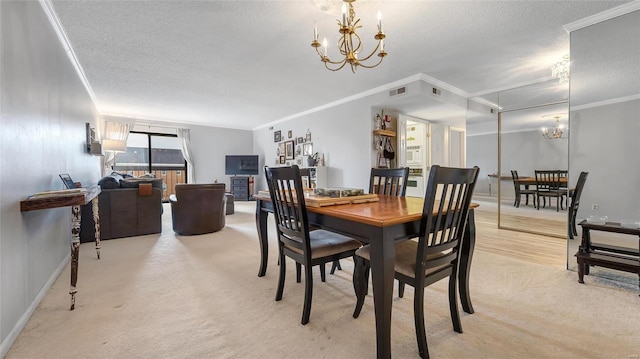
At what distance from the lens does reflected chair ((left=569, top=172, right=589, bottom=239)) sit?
2.46 m

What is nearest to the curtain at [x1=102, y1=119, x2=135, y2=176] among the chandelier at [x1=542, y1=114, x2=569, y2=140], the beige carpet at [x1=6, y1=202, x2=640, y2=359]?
the beige carpet at [x1=6, y1=202, x2=640, y2=359]

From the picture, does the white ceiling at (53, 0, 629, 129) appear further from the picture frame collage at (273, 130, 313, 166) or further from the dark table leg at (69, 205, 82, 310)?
the dark table leg at (69, 205, 82, 310)

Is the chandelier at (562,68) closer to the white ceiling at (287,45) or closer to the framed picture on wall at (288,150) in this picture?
the white ceiling at (287,45)

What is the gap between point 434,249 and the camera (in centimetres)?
132

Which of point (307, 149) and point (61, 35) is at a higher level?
point (61, 35)

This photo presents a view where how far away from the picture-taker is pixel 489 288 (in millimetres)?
2059

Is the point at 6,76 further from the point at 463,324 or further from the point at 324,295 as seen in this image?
the point at 463,324

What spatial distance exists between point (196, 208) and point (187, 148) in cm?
444

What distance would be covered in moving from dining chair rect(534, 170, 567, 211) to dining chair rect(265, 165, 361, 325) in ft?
11.2

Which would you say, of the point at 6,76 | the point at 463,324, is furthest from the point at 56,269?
the point at 463,324

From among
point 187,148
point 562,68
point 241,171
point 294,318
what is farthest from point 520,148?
point 187,148

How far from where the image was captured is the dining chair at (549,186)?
3529 millimetres

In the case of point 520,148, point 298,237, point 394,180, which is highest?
point 520,148

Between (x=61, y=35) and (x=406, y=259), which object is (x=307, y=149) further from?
(x=406, y=259)
